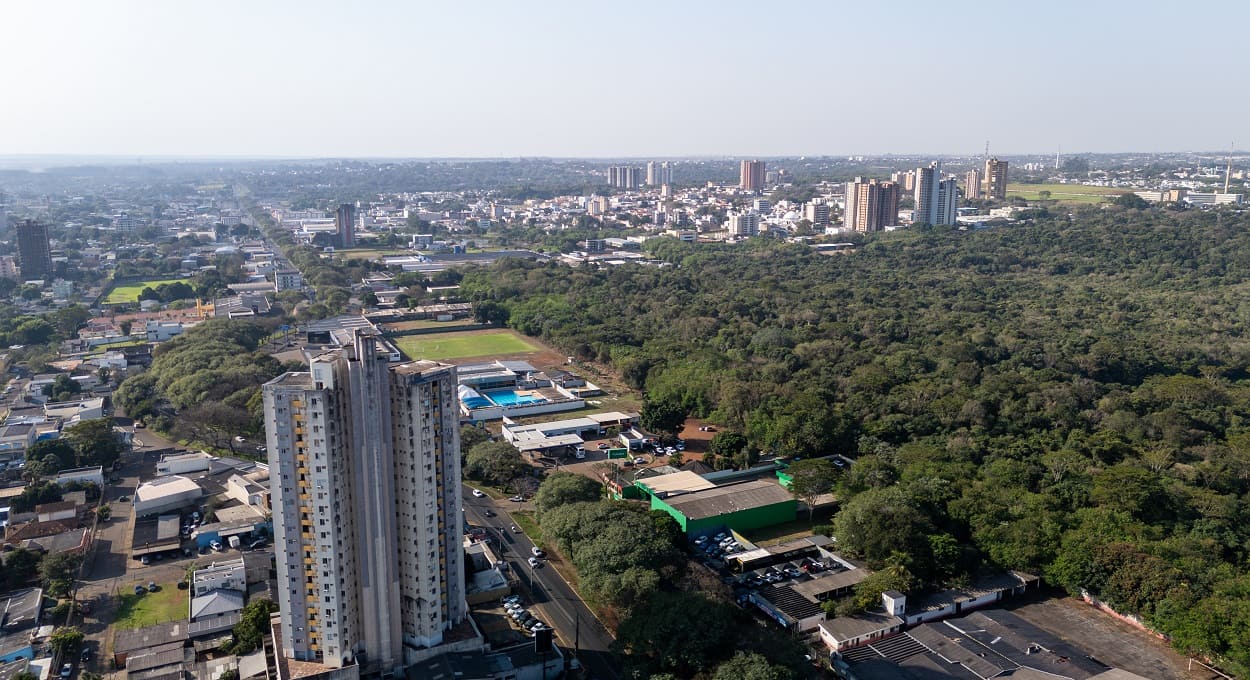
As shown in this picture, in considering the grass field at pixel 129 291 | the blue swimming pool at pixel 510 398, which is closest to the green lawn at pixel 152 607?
the blue swimming pool at pixel 510 398

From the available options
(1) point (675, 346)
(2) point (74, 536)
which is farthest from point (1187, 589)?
(2) point (74, 536)

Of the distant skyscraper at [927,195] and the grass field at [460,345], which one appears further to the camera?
the distant skyscraper at [927,195]

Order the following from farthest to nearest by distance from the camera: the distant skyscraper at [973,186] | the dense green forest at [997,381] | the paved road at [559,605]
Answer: the distant skyscraper at [973,186]
the dense green forest at [997,381]
the paved road at [559,605]

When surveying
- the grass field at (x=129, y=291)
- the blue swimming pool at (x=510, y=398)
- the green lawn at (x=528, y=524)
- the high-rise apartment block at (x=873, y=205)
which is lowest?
the green lawn at (x=528, y=524)

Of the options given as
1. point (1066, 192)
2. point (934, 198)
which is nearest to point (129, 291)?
point (934, 198)

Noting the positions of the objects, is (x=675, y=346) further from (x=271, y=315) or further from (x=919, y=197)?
(x=919, y=197)

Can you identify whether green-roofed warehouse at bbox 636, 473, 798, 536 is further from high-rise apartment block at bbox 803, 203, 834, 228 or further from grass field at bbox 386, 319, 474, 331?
high-rise apartment block at bbox 803, 203, 834, 228

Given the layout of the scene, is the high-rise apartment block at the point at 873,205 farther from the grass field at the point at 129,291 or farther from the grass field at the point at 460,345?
the grass field at the point at 129,291
